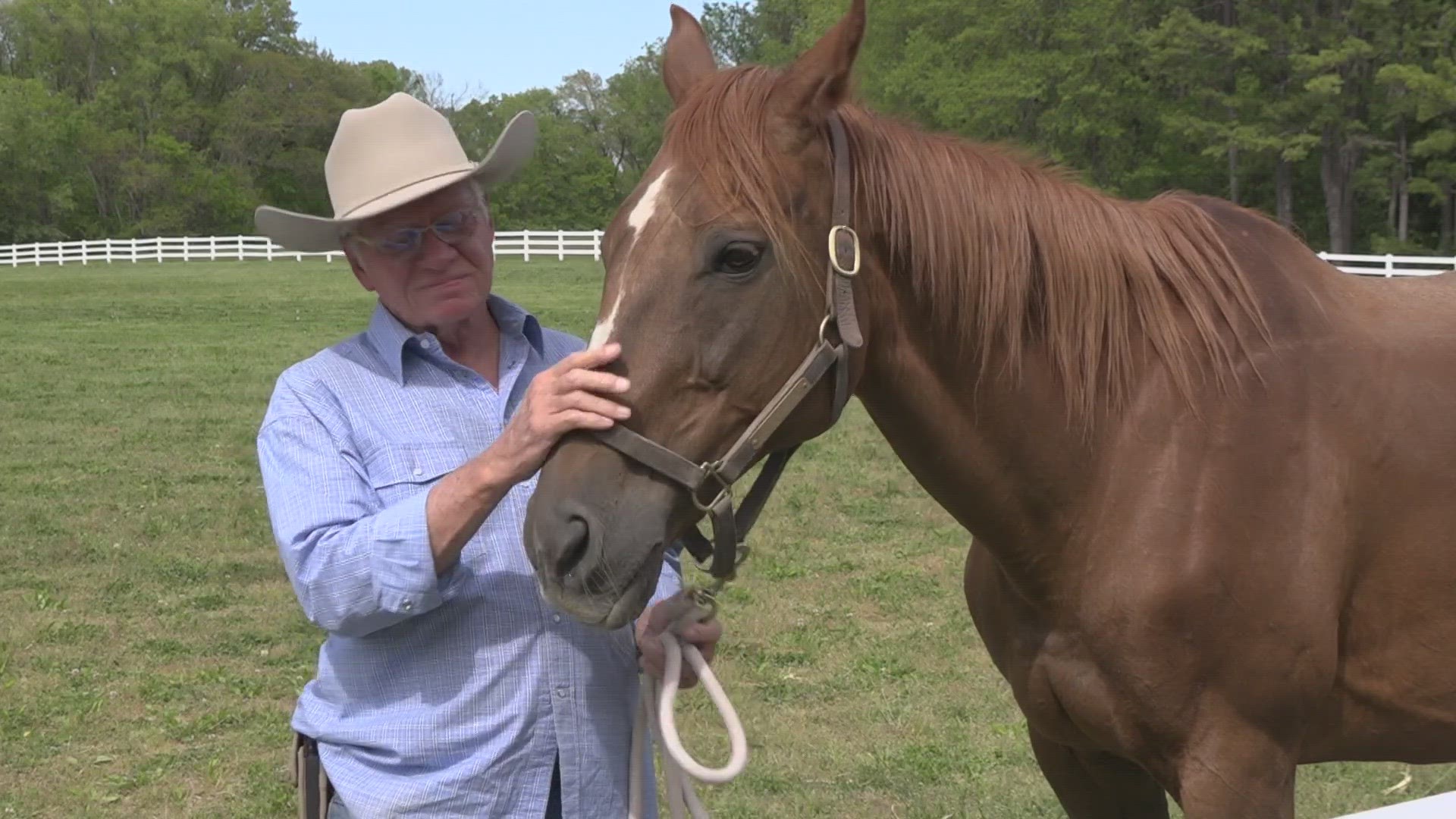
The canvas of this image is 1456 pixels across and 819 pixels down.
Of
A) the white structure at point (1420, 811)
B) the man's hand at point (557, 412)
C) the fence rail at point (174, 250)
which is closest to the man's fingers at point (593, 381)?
the man's hand at point (557, 412)

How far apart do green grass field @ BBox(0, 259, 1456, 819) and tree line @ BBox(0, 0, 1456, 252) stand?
285cm

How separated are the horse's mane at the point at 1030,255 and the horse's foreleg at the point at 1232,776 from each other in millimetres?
685

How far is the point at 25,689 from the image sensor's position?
17.9ft

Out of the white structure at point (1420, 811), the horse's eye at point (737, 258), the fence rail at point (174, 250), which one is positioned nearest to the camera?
the white structure at point (1420, 811)

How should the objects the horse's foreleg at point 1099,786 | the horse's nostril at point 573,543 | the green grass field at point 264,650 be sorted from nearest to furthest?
1. the horse's nostril at point 573,543
2. the horse's foreleg at point 1099,786
3. the green grass field at point 264,650

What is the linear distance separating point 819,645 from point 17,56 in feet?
231

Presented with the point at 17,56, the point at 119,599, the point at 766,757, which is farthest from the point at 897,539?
the point at 17,56

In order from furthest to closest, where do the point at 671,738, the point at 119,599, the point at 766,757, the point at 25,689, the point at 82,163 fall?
1. the point at 82,163
2. the point at 119,599
3. the point at 25,689
4. the point at 766,757
5. the point at 671,738

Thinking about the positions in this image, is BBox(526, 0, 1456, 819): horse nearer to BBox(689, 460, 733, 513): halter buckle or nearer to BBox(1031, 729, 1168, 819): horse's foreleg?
BBox(689, 460, 733, 513): halter buckle

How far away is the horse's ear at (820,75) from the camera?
225 cm

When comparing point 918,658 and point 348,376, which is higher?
point 348,376

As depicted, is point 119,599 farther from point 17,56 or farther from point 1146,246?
point 17,56

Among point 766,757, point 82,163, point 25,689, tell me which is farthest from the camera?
point 82,163

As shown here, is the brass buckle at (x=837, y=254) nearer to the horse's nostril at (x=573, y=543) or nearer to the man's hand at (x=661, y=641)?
the horse's nostril at (x=573, y=543)
